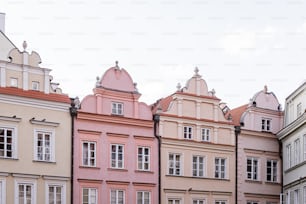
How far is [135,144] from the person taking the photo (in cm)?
3594

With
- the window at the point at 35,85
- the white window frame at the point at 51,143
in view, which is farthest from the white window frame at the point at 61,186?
the window at the point at 35,85

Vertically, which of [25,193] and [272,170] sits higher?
[272,170]

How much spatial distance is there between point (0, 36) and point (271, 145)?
16.4m

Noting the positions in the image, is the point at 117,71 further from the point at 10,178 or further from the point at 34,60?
the point at 10,178

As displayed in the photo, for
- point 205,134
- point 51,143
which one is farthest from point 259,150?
point 51,143

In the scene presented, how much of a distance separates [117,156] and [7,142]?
593 centimetres

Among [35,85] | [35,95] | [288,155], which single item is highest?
[35,85]

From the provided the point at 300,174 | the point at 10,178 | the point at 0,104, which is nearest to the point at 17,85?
the point at 0,104

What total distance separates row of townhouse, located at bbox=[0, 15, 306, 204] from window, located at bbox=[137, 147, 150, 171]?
0.17 feet

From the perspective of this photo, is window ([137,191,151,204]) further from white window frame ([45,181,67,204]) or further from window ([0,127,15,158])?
window ([0,127,15,158])

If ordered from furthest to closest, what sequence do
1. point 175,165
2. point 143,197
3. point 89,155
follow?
point 175,165 < point 143,197 < point 89,155

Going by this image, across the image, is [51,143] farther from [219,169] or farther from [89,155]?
[219,169]

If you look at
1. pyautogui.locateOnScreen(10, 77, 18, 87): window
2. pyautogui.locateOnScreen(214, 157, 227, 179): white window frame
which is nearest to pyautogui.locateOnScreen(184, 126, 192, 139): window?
pyautogui.locateOnScreen(214, 157, 227, 179): white window frame

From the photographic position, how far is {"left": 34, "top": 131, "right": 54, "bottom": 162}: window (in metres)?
33.0
